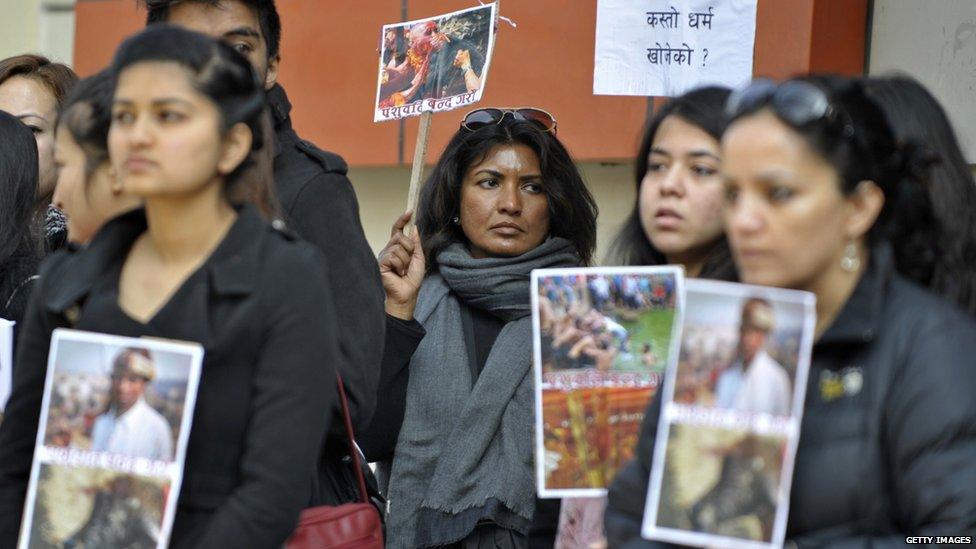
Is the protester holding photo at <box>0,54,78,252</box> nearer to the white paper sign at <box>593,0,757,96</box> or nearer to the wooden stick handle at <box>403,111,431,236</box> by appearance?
the wooden stick handle at <box>403,111,431,236</box>

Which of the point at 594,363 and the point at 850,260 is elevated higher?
the point at 850,260

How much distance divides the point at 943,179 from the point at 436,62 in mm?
1944

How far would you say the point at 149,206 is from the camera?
2.55 m

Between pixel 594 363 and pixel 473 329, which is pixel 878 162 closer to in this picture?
pixel 594 363

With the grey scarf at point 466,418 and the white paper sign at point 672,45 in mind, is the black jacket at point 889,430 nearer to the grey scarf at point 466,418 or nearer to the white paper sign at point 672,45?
the grey scarf at point 466,418

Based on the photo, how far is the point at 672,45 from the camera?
4.64m

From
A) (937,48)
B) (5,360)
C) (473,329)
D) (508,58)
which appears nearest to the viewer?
(5,360)

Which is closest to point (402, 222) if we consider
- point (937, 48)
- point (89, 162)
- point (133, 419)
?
point (89, 162)

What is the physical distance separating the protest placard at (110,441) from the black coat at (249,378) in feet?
0.23

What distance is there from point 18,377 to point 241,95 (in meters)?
0.62

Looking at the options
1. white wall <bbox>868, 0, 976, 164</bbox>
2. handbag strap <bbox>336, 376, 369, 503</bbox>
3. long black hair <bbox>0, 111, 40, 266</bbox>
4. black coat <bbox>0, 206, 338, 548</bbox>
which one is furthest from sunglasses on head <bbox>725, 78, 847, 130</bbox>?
white wall <bbox>868, 0, 976, 164</bbox>

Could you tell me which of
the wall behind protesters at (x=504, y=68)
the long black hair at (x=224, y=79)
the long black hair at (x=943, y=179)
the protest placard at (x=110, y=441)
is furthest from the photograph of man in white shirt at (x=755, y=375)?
the wall behind protesters at (x=504, y=68)

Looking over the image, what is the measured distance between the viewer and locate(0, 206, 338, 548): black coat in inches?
92.7

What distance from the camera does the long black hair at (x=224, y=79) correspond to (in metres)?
2.51
